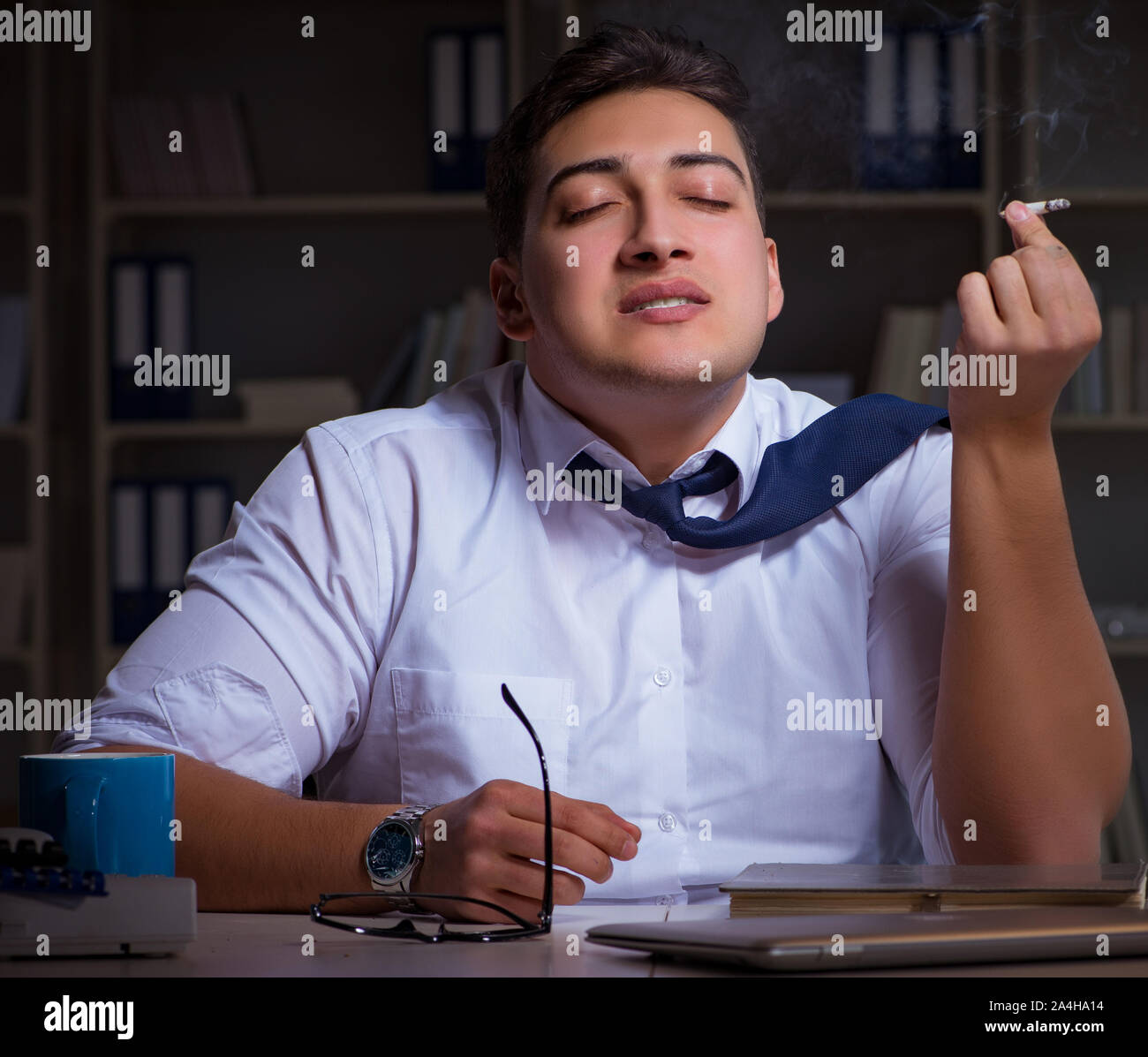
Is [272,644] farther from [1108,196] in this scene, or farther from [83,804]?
[1108,196]

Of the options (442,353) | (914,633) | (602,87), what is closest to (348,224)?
(442,353)

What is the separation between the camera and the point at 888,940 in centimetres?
58

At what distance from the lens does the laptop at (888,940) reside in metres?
0.57

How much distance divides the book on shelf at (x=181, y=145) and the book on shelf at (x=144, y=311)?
0.20 meters

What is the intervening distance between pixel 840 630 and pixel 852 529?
0.11 m

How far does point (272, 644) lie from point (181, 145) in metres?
2.12

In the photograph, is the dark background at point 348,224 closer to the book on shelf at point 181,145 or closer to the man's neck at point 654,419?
the book on shelf at point 181,145

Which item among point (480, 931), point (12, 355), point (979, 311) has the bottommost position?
point (480, 931)

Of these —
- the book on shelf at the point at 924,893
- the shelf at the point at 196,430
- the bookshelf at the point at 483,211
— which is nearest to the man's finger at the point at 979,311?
the book on shelf at the point at 924,893

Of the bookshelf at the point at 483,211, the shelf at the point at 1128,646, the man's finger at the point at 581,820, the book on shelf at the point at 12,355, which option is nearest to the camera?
the man's finger at the point at 581,820

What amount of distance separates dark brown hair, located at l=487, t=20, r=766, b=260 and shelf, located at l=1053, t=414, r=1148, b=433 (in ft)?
4.87

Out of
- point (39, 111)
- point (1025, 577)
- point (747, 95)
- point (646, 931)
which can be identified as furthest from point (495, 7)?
point (646, 931)

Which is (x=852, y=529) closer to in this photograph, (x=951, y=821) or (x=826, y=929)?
(x=951, y=821)

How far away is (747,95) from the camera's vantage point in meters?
1.52
